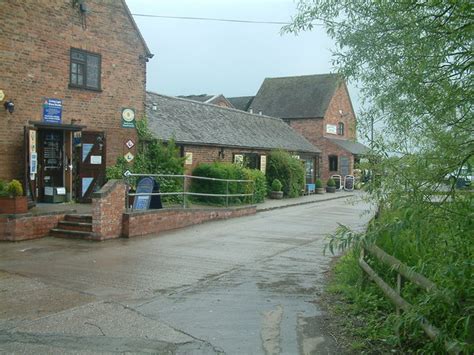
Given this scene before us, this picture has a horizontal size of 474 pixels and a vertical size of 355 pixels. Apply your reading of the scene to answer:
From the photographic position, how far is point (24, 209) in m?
12.0

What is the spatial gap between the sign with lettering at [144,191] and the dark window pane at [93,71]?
4.08m

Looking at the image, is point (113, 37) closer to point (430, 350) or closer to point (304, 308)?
point (304, 308)

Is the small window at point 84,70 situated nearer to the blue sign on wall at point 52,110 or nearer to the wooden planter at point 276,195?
the blue sign on wall at point 52,110

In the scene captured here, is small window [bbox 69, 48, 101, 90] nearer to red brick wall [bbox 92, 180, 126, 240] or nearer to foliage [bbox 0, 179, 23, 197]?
foliage [bbox 0, 179, 23, 197]

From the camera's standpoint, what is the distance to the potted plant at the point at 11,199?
11.7 m

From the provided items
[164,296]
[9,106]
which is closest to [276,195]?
[9,106]

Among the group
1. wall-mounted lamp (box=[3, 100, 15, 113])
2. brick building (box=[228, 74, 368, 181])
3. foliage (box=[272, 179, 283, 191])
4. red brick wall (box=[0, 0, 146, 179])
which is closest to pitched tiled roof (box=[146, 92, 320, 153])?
foliage (box=[272, 179, 283, 191])

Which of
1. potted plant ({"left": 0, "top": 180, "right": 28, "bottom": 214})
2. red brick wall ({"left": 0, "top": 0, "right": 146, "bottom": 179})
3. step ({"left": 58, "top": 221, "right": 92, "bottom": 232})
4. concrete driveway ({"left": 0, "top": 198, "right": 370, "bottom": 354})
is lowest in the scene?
concrete driveway ({"left": 0, "top": 198, "right": 370, "bottom": 354})

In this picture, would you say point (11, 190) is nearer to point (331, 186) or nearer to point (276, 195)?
point (276, 195)

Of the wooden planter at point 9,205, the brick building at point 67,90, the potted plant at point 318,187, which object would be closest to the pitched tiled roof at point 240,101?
the potted plant at point 318,187

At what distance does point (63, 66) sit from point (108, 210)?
5.54 metres

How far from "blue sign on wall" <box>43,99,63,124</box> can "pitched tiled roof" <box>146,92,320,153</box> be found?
4426 millimetres

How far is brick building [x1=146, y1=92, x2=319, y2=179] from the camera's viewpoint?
22047 mm

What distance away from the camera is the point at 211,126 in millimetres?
26328
